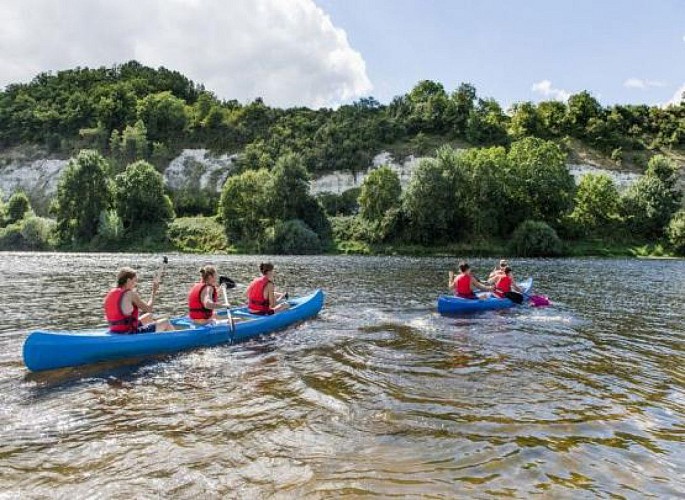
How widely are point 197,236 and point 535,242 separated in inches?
1457

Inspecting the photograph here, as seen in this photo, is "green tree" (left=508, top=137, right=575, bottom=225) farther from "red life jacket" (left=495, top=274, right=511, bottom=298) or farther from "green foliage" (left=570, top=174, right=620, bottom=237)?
"red life jacket" (left=495, top=274, right=511, bottom=298)

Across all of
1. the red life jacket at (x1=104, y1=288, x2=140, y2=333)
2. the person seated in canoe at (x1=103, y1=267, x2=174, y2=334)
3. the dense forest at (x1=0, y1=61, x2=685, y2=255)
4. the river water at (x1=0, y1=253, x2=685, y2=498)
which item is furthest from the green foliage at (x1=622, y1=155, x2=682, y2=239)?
the red life jacket at (x1=104, y1=288, x2=140, y2=333)

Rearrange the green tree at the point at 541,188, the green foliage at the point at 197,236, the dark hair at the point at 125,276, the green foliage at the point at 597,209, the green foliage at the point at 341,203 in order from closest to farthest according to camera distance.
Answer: the dark hair at the point at 125,276 → the green tree at the point at 541,188 → the green foliage at the point at 597,209 → the green foliage at the point at 197,236 → the green foliage at the point at 341,203

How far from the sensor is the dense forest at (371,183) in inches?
2207

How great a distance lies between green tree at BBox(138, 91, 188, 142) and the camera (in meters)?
94.9

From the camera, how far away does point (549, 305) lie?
61.3 feet

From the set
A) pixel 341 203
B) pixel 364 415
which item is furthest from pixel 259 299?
pixel 341 203

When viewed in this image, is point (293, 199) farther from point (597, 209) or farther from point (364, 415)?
point (364, 415)

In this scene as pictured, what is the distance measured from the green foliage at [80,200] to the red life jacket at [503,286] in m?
56.1

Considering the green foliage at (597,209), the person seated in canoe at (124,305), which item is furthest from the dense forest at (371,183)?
the person seated in canoe at (124,305)

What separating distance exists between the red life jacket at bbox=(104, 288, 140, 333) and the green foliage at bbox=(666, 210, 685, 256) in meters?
55.4

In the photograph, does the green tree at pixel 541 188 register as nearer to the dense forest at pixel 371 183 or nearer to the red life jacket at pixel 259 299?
the dense forest at pixel 371 183

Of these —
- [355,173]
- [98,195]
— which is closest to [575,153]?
[355,173]

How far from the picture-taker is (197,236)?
203 ft
